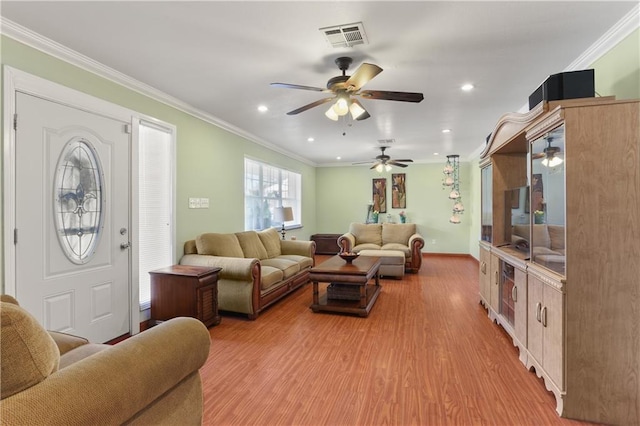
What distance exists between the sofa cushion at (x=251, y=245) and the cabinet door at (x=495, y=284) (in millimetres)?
3083

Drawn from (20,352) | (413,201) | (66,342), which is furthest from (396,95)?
(413,201)

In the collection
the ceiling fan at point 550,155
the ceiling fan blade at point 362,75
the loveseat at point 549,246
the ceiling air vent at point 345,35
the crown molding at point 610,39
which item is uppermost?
the ceiling air vent at point 345,35

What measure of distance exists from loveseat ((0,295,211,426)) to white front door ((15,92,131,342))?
3.51 feet

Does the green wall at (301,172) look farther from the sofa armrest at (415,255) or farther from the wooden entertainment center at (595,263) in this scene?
the sofa armrest at (415,255)

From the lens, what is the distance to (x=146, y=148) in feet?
11.5

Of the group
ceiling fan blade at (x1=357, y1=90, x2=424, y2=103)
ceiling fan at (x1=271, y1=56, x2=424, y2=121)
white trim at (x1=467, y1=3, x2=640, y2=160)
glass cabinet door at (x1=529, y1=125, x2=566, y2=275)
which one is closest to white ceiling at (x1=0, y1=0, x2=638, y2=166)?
white trim at (x1=467, y1=3, x2=640, y2=160)

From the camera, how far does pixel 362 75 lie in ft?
7.85

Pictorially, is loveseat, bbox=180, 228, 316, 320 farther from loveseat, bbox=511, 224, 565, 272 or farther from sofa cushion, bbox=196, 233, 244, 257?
loveseat, bbox=511, 224, 565, 272

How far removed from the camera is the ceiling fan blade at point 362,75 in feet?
7.42

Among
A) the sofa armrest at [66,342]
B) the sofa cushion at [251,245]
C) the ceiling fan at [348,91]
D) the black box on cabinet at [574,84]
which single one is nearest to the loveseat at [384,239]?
the sofa cushion at [251,245]

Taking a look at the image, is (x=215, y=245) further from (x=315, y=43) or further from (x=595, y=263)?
(x=595, y=263)

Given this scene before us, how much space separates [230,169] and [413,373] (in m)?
3.81

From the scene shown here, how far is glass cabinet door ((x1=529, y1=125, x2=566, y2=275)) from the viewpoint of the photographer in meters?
2.00

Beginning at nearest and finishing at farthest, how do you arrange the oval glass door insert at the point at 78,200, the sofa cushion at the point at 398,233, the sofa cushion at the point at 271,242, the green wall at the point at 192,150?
1. the green wall at the point at 192,150
2. the oval glass door insert at the point at 78,200
3. the sofa cushion at the point at 271,242
4. the sofa cushion at the point at 398,233
